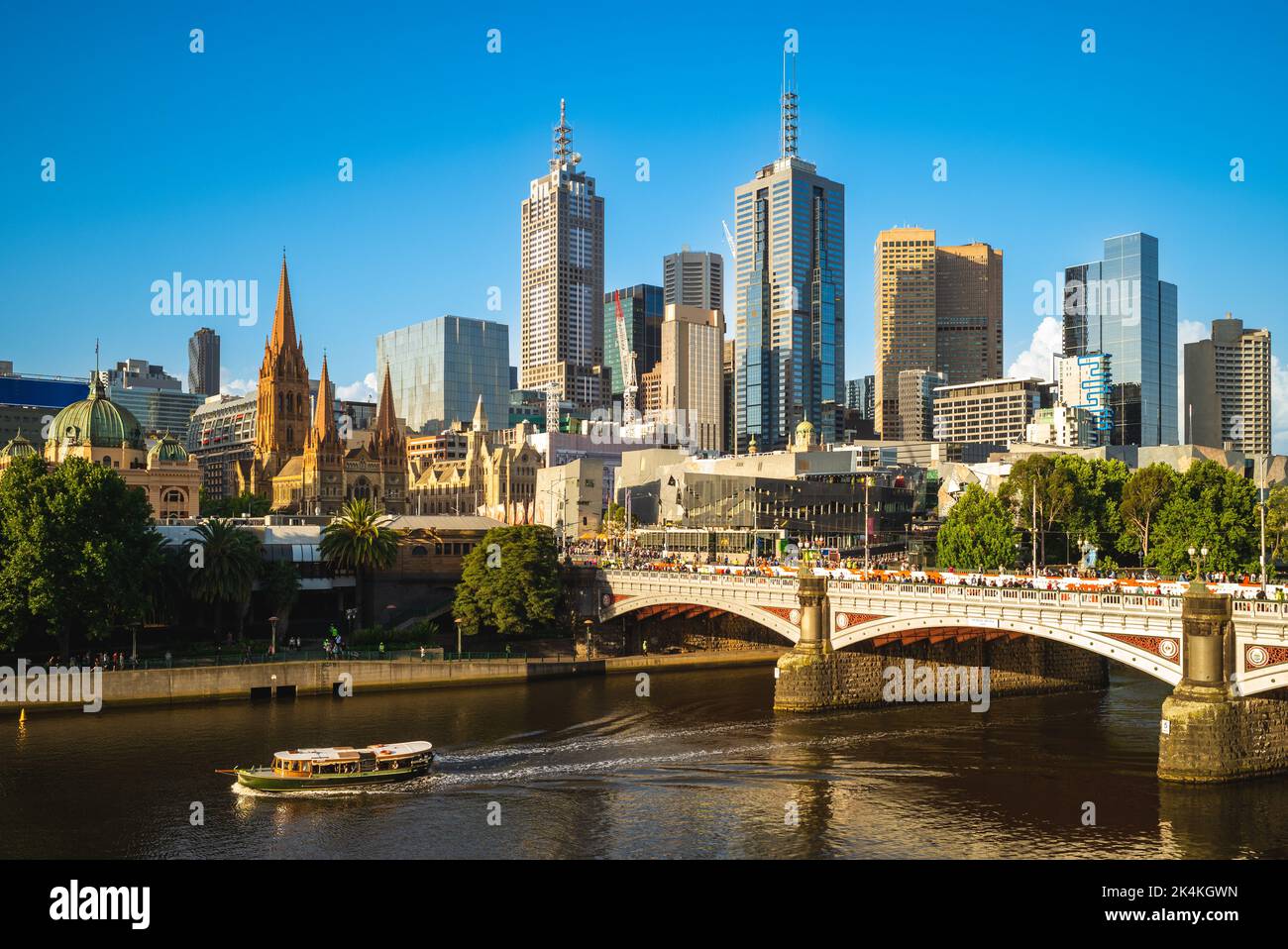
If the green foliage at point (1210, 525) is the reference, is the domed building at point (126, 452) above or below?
above

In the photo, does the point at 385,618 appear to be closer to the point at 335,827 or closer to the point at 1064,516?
the point at 335,827

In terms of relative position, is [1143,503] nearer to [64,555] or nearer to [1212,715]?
[1212,715]

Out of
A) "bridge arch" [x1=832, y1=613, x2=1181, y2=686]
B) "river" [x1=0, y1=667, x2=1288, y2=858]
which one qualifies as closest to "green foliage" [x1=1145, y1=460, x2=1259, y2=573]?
"river" [x1=0, y1=667, x2=1288, y2=858]

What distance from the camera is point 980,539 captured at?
113 metres

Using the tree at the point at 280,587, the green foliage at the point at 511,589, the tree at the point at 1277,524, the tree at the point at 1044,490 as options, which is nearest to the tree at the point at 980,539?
the tree at the point at 1044,490

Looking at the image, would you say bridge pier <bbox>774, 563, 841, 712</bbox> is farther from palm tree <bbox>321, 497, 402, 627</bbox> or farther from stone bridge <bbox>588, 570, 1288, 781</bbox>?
palm tree <bbox>321, 497, 402, 627</bbox>

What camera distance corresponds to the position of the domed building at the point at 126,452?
140375 mm

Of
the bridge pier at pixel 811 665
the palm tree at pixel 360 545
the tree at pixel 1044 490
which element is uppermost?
the tree at pixel 1044 490

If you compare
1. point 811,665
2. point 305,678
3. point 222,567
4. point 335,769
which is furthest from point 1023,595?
point 222,567

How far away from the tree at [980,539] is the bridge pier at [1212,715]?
5296 centimetres

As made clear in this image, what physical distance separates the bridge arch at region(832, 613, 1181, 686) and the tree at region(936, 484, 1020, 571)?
36.1 meters

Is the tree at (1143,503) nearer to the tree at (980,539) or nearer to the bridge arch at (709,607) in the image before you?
the tree at (980,539)
